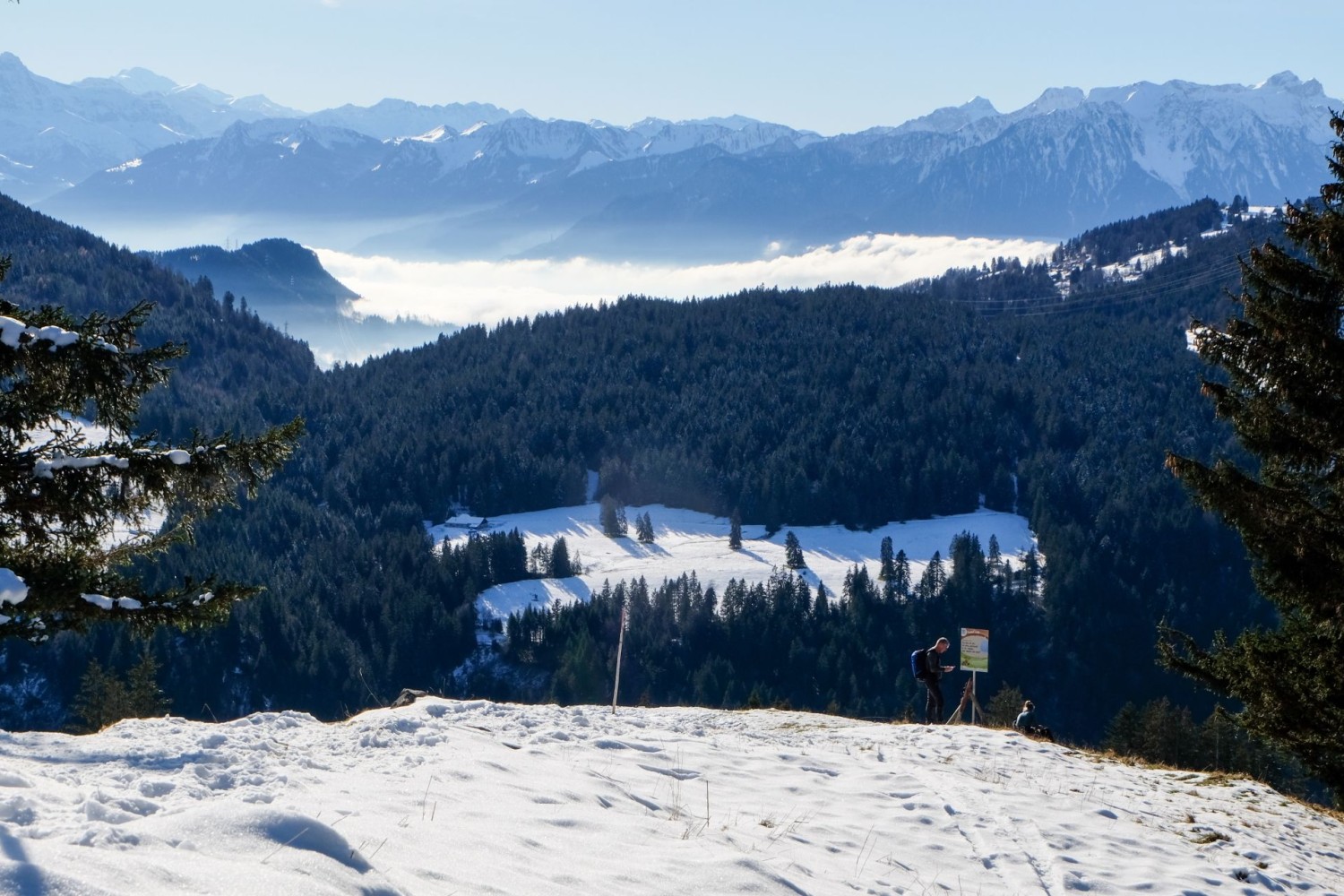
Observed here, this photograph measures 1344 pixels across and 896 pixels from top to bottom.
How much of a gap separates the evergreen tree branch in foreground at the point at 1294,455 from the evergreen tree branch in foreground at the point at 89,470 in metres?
12.0

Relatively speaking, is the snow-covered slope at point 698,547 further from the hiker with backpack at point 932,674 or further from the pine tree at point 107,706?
the hiker with backpack at point 932,674

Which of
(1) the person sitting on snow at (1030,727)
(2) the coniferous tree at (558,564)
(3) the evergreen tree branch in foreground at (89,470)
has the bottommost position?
(2) the coniferous tree at (558,564)

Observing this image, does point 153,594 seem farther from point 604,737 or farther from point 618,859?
point 604,737

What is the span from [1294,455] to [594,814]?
34.3ft

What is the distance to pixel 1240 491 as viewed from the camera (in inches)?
598

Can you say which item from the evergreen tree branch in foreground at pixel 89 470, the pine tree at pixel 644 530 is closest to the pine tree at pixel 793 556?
the pine tree at pixel 644 530

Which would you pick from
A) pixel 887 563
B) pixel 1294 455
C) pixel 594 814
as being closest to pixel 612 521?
pixel 887 563

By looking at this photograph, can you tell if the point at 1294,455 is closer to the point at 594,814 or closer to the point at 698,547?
the point at 594,814

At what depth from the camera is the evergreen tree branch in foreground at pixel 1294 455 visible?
47.8ft

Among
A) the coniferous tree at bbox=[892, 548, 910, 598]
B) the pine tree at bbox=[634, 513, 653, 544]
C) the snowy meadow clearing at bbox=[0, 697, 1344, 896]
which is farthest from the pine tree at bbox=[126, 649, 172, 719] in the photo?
the pine tree at bbox=[634, 513, 653, 544]

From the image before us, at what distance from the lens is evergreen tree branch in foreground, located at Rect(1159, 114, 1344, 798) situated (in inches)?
574

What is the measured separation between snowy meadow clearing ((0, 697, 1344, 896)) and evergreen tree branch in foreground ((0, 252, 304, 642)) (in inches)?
55.9

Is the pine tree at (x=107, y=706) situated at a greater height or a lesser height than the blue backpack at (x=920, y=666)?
lesser

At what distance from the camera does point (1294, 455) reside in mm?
15156
